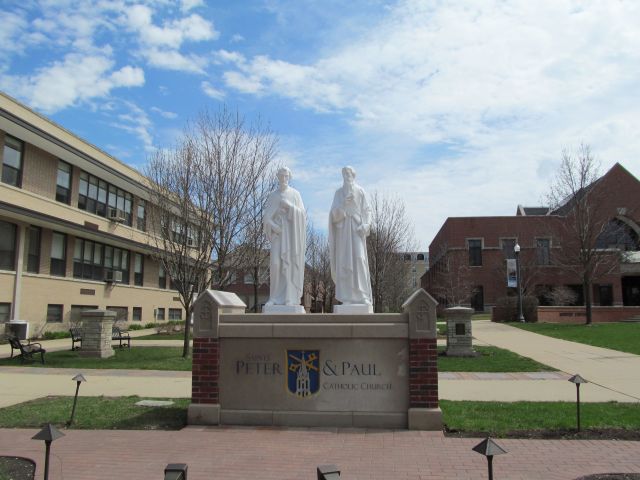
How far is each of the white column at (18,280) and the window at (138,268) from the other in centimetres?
1181

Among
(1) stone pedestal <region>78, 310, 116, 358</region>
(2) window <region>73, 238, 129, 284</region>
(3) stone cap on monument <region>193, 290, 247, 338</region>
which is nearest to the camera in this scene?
(3) stone cap on monument <region>193, 290, 247, 338</region>

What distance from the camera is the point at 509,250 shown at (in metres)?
49.5

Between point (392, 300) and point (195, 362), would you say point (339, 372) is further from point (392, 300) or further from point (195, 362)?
point (392, 300)

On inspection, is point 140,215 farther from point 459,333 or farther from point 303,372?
point 303,372

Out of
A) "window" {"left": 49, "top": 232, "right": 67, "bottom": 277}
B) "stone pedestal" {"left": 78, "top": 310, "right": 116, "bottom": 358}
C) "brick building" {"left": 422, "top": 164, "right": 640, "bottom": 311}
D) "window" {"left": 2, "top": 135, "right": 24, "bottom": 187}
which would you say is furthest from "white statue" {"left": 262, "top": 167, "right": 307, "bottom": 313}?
"brick building" {"left": 422, "top": 164, "right": 640, "bottom": 311}

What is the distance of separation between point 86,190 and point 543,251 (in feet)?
126

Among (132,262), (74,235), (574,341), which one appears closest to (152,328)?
(132,262)

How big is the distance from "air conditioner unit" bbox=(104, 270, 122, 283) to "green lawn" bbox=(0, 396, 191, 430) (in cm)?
2384

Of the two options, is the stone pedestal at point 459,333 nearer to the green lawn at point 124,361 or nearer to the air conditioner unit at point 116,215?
the green lawn at point 124,361

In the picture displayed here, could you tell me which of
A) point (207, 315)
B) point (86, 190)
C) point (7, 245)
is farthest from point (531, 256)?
point (207, 315)

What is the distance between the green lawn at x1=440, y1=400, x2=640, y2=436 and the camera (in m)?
7.43

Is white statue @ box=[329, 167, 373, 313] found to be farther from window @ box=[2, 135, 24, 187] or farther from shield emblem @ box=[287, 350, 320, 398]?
window @ box=[2, 135, 24, 187]

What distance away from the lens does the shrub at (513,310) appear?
34438mm

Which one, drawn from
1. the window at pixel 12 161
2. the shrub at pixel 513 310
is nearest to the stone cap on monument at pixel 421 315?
the window at pixel 12 161
